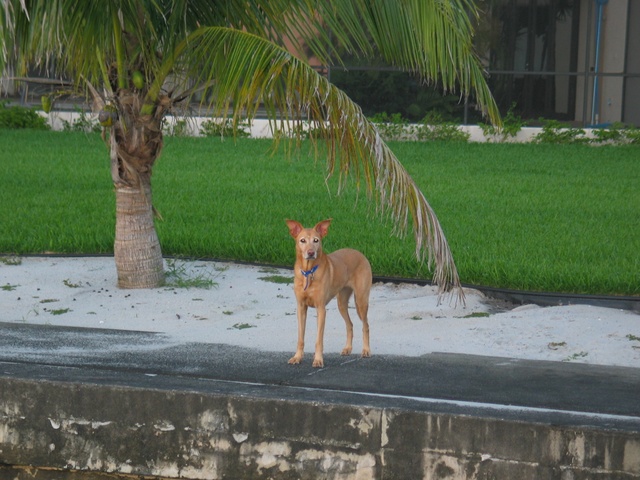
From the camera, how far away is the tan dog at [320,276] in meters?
5.70

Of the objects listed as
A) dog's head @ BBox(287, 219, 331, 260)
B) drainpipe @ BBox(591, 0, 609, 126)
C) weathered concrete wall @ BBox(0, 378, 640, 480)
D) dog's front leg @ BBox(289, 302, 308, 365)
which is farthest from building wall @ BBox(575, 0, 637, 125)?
weathered concrete wall @ BBox(0, 378, 640, 480)

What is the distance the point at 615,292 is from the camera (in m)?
9.05

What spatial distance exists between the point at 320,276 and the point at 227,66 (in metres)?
1.82

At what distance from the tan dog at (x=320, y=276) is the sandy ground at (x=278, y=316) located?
76 centimetres

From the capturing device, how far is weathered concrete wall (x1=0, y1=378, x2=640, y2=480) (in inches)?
189

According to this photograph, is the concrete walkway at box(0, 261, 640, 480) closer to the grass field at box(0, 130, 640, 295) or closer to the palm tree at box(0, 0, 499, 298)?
the palm tree at box(0, 0, 499, 298)

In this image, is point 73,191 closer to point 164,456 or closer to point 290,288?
point 290,288

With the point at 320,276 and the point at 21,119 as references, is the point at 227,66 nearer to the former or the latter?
the point at 320,276

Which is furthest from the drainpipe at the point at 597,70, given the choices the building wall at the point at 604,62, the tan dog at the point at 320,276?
the tan dog at the point at 320,276

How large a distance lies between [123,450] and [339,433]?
1.12 meters

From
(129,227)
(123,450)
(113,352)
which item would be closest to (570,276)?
(129,227)

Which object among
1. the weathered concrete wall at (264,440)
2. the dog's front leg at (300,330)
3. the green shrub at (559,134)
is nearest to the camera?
the weathered concrete wall at (264,440)

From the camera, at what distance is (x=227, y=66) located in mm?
6883

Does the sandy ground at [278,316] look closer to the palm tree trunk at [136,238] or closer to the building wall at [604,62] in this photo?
the palm tree trunk at [136,238]
